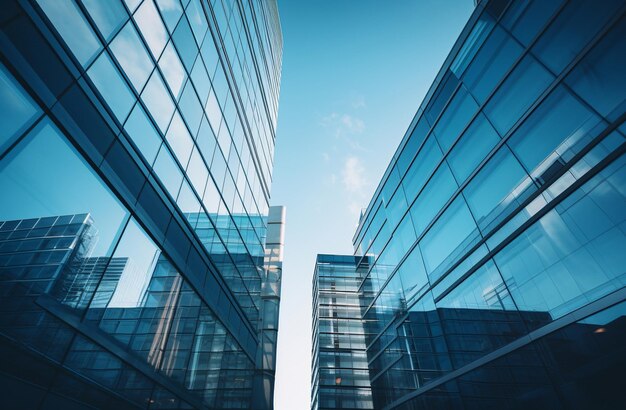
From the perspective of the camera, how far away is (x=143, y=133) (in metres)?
9.52

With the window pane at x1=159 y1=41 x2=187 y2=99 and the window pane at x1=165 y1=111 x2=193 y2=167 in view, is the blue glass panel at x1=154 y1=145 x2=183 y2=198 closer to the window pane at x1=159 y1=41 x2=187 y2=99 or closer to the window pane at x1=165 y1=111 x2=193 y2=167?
the window pane at x1=165 y1=111 x2=193 y2=167

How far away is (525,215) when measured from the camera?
35.2ft

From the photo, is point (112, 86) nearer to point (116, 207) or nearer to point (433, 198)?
point (116, 207)

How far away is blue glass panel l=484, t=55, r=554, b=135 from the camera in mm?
10477

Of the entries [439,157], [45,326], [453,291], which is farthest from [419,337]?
[45,326]

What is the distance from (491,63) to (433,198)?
6.78 m

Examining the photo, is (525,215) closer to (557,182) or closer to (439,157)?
(557,182)

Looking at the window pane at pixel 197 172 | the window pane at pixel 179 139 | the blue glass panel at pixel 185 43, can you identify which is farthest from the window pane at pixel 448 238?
the blue glass panel at pixel 185 43

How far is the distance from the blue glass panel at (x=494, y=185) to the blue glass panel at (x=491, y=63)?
9.57 ft

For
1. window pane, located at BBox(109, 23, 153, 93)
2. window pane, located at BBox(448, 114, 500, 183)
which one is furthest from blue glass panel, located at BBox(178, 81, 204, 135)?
window pane, located at BBox(448, 114, 500, 183)

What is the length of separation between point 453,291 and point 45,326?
1434cm

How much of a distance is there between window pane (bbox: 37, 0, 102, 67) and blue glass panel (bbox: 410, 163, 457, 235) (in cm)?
1421

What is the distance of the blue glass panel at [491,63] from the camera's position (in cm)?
1184

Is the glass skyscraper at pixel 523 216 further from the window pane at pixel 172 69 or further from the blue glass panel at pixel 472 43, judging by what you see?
Answer: the window pane at pixel 172 69
